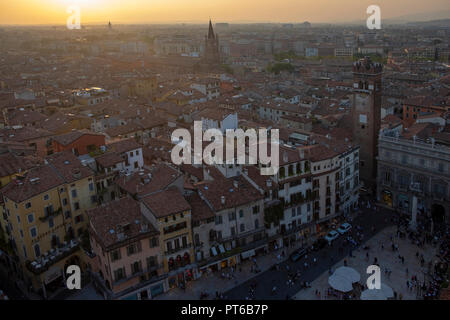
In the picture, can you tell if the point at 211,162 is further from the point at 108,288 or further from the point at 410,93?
the point at 410,93

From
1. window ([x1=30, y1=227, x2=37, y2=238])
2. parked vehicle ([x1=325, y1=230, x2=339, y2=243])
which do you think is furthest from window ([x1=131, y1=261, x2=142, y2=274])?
parked vehicle ([x1=325, y1=230, x2=339, y2=243])

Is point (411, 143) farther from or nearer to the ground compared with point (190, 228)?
farther from the ground

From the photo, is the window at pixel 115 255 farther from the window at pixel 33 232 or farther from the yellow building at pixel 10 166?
the yellow building at pixel 10 166

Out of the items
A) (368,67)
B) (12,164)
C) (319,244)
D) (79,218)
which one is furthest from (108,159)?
(368,67)

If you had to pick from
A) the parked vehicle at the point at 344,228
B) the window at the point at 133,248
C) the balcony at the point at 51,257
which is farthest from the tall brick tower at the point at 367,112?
the balcony at the point at 51,257

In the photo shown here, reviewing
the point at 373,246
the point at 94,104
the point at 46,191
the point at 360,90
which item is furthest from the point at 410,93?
the point at 46,191
